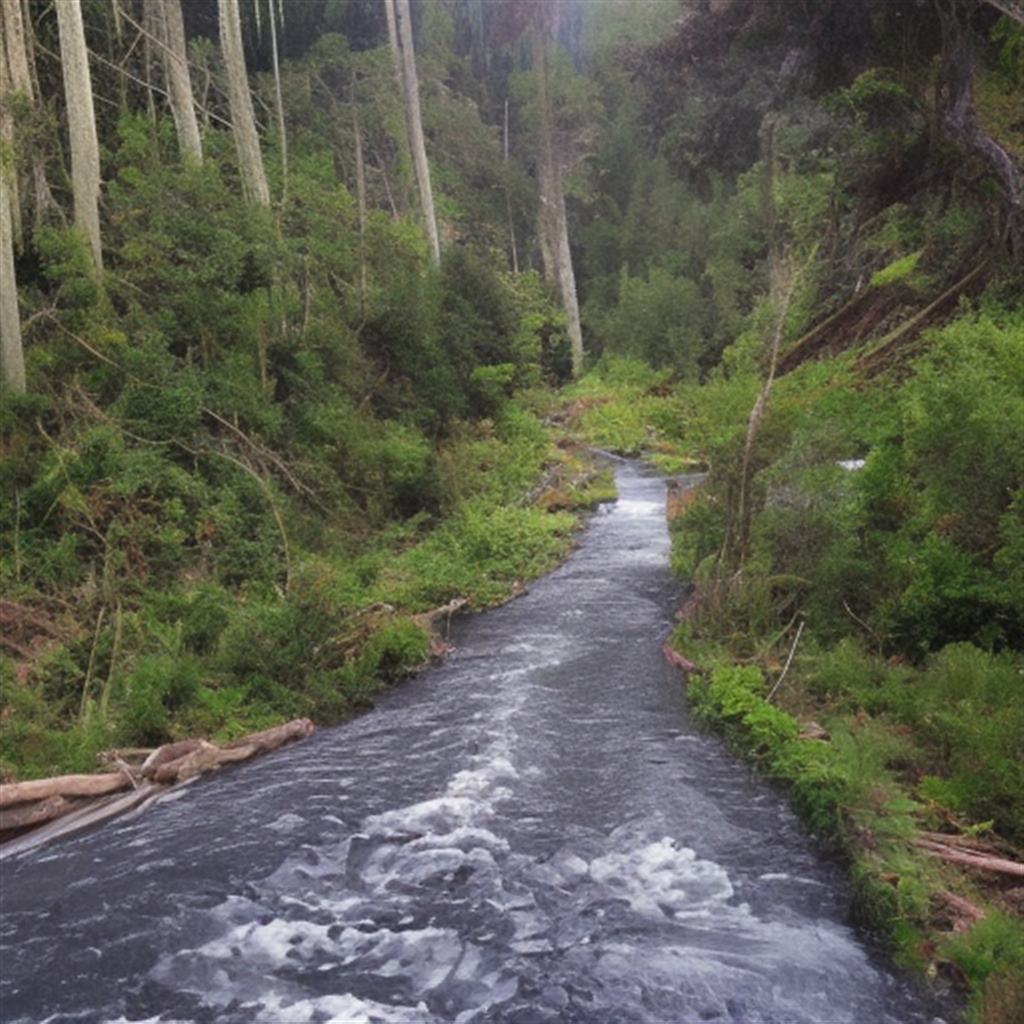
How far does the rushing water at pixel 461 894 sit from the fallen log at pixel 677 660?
793 mm

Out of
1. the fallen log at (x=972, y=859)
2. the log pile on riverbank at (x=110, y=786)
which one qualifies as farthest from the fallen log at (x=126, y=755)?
the fallen log at (x=972, y=859)

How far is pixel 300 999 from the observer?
520 cm

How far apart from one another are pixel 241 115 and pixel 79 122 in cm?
481

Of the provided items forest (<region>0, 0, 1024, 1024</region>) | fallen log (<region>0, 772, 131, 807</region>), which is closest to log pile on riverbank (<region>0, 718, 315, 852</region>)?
fallen log (<region>0, 772, 131, 807</region>)

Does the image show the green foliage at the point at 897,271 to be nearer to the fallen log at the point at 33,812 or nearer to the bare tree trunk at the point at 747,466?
the bare tree trunk at the point at 747,466

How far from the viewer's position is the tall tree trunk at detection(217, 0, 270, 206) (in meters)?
17.6

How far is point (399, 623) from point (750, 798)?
4.89 m

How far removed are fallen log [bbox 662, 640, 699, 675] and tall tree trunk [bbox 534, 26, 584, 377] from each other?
1095 inches

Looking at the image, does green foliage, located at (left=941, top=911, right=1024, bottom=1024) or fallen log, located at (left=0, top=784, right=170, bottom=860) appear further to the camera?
fallen log, located at (left=0, top=784, right=170, bottom=860)

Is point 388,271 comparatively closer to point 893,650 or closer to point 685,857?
point 893,650

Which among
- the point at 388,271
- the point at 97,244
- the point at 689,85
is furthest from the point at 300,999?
the point at 689,85

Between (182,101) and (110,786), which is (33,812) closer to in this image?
(110,786)

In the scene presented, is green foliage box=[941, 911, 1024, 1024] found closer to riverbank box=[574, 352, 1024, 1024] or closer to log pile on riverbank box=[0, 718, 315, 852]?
riverbank box=[574, 352, 1024, 1024]

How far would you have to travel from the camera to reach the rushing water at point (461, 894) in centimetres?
520
